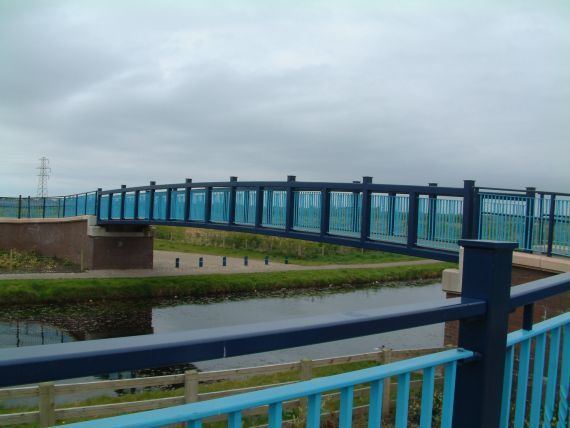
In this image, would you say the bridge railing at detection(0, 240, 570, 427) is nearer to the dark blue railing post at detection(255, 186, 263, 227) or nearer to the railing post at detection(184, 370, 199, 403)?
the railing post at detection(184, 370, 199, 403)

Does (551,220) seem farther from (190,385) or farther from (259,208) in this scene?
(259,208)

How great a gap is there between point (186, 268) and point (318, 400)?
29059 mm

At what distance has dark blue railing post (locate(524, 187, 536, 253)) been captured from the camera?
35.2 feet

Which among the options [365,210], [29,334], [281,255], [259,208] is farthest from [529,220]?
[281,255]

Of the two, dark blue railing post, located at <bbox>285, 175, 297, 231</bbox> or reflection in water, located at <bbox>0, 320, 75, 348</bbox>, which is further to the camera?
reflection in water, located at <bbox>0, 320, 75, 348</bbox>

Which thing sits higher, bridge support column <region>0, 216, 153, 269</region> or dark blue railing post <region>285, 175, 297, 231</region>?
dark blue railing post <region>285, 175, 297, 231</region>

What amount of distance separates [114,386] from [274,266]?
86.2 feet

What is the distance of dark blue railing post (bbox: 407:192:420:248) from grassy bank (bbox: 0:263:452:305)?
1521 cm

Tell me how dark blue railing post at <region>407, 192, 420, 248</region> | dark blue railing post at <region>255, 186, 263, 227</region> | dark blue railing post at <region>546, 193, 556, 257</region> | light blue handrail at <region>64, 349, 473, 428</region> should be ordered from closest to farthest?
light blue handrail at <region>64, 349, 473, 428</region> < dark blue railing post at <region>546, 193, 556, 257</region> < dark blue railing post at <region>407, 192, 420, 248</region> < dark blue railing post at <region>255, 186, 263, 227</region>

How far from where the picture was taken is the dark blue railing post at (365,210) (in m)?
13.3

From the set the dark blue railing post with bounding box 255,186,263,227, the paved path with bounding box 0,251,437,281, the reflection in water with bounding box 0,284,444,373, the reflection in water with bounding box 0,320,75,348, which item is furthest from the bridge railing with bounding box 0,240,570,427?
the paved path with bounding box 0,251,437,281

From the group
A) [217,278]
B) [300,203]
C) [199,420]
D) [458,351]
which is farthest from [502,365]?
[217,278]

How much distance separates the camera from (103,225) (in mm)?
28438

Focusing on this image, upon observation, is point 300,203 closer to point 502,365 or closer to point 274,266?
point 502,365
